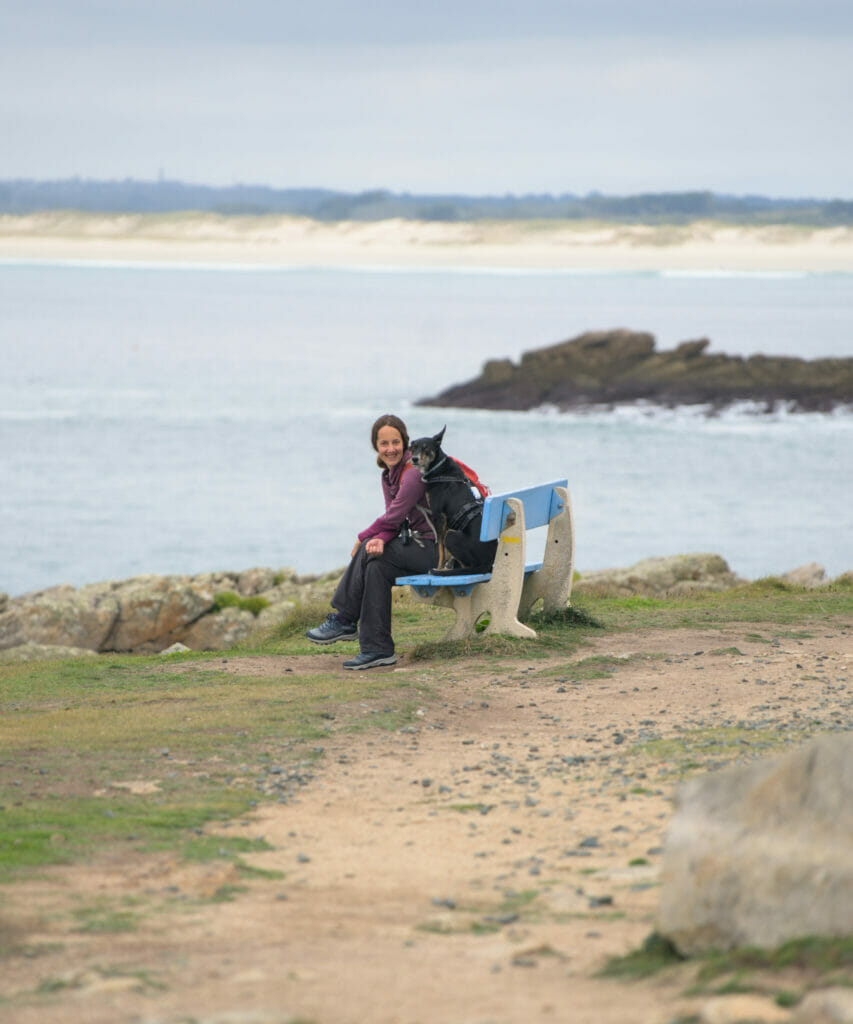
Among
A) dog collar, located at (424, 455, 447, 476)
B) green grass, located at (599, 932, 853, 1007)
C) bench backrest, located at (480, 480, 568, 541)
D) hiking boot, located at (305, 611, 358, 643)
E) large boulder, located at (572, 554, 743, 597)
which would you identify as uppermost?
dog collar, located at (424, 455, 447, 476)

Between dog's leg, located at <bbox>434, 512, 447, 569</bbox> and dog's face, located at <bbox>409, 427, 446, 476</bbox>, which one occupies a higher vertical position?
dog's face, located at <bbox>409, 427, 446, 476</bbox>

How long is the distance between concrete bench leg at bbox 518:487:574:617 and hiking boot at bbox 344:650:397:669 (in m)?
1.50

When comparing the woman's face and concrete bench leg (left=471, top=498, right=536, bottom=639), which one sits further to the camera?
concrete bench leg (left=471, top=498, right=536, bottom=639)

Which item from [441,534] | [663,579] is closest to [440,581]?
[441,534]

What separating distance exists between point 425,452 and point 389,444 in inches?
13.2

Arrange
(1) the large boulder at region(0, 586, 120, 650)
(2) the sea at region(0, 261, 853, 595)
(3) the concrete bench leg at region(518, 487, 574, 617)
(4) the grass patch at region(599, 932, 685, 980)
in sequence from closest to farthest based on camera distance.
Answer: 1. (4) the grass patch at region(599, 932, 685, 980)
2. (3) the concrete bench leg at region(518, 487, 574, 617)
3. (1) the large boulder at region(0, 586, 120, 650)
4. (2) the sea at region(0, 261, 853, 595)

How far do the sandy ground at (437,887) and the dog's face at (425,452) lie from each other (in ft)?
5.68

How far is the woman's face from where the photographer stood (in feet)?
32.1

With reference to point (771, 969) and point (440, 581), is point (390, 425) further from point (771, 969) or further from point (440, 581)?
point (771, 969)

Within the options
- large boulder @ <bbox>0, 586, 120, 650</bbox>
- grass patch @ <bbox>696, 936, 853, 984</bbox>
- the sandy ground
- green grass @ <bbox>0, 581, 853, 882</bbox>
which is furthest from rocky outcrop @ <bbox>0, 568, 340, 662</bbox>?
grass patch @ <bbox>696, 936, 853, 984</bbox>

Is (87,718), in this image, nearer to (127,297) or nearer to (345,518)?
(345,518)

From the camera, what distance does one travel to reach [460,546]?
387 inches

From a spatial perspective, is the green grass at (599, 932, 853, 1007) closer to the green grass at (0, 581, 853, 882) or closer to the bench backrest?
the green grass at (0, 581, 853, 882)

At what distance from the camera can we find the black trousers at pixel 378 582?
9672 mm
